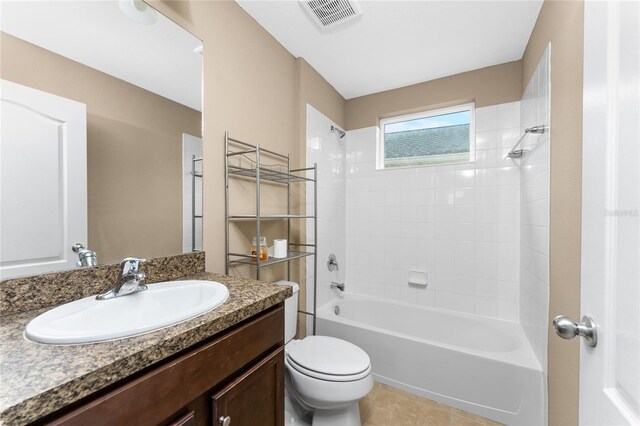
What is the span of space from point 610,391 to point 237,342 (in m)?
0.86

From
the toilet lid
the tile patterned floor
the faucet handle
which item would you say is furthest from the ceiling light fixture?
the tile patterned floor

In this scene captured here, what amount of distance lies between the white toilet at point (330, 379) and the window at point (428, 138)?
71.2 inches

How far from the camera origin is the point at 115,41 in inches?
39.6

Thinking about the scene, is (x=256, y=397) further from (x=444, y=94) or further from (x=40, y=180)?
(x=444, y=94)

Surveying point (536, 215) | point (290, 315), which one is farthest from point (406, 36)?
point (290, 315)

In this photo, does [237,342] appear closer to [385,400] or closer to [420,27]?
[385,400]

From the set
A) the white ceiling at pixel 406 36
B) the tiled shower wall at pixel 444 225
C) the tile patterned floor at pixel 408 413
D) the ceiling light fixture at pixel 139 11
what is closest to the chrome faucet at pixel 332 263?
the tiled shower wall at pixel 444 225

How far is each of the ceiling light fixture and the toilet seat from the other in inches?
68.3

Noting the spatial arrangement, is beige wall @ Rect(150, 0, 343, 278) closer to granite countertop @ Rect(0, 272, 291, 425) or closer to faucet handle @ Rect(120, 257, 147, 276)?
faucet handle @ Rect(120, 257, 147, 276)

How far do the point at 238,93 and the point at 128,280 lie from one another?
1.13 m

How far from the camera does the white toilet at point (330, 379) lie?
50.6 inches

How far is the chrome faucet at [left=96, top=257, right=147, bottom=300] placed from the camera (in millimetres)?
880

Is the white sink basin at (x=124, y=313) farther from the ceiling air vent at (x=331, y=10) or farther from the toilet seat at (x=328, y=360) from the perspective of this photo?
the ceiling air vent at (x=331, y=10)

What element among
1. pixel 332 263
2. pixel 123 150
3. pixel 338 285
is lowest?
pixel 338 285
